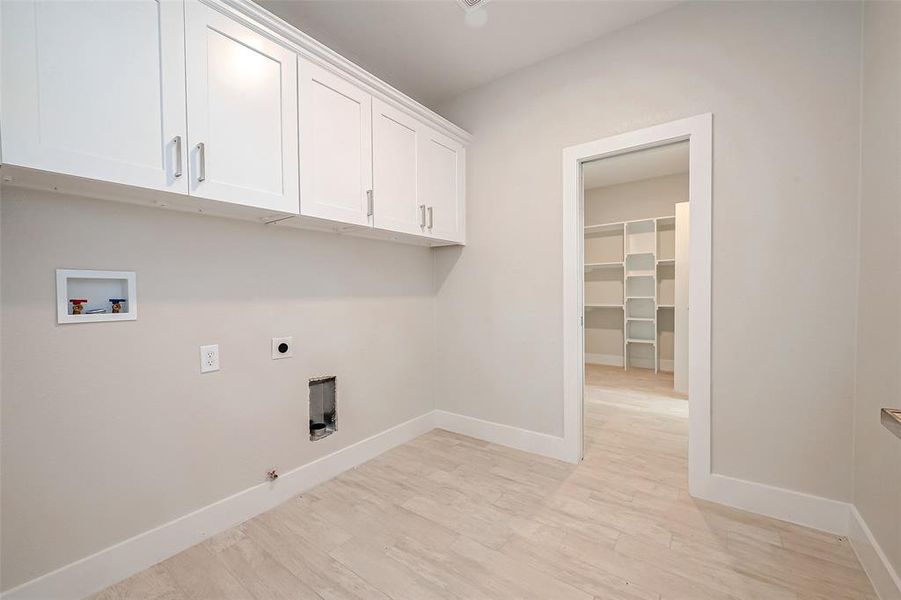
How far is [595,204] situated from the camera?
6.11 meters

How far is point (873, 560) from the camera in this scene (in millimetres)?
1473

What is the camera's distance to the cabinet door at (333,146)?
1.87m

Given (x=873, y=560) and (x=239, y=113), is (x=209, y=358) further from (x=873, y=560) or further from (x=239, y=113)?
(x=873, y=560)

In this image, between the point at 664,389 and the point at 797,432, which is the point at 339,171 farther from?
the point at 664,389

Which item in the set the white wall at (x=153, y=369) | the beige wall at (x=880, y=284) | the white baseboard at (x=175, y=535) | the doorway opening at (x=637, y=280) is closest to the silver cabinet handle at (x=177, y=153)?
the white wall at (x=153, y=369)

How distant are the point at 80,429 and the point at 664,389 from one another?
16.7 ft

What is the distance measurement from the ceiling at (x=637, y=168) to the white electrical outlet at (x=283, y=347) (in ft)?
12.6

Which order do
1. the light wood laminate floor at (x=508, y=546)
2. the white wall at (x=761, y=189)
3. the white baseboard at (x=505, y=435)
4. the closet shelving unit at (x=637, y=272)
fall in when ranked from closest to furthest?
the light wood laminate floor at (x=508, y=546), the white wall at (x=761, y=189), the white baseboard at (x=505, y=435), the closet shelving unit at (x=637, y=272)

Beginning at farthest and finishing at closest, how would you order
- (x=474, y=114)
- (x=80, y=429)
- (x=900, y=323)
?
(x=474, y=114), (x=80, y=429), (x=900, y=323)

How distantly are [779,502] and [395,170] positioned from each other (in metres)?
2.88

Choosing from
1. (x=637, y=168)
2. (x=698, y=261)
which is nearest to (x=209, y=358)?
(x=698, y=261)

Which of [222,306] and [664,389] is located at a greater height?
[222,306]

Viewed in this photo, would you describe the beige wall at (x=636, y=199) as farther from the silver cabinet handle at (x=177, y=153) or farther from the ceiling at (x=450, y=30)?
the silver cabinet handle at (x=177, y=153)

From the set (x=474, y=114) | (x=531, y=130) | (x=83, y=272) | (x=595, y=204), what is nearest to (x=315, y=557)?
(x=83, y=272)
